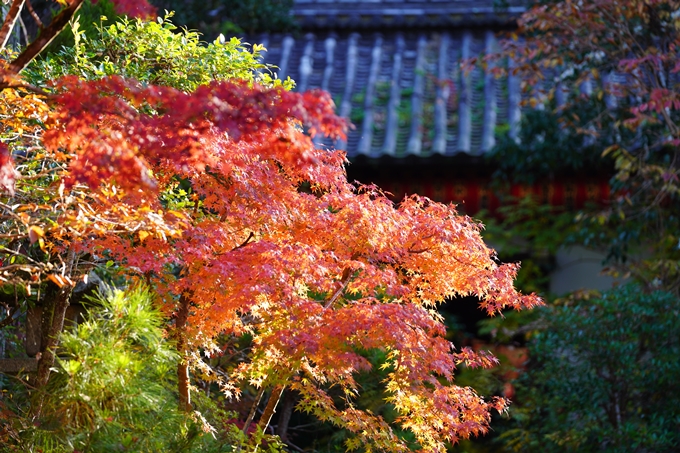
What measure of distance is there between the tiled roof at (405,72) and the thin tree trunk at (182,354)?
14.5 feet

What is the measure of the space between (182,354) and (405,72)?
22.2 ft

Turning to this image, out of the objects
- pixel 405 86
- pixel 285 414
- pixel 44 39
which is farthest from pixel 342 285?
pixel 405 86

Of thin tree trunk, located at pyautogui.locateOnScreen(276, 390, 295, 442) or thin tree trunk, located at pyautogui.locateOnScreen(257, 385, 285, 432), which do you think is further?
thin tree trunk, located at pyautogui.locateOnScreen(276, 390, 295, 442)

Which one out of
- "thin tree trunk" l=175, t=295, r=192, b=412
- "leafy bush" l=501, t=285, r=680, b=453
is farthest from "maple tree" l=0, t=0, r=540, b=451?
"leafy bush" l=501, t=285, r=680, b=453

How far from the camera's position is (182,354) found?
14.5 ft

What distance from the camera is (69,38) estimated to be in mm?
6254

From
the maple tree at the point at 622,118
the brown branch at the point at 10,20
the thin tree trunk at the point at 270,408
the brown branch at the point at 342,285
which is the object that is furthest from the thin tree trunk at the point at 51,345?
the maple tree at the point at 622,118

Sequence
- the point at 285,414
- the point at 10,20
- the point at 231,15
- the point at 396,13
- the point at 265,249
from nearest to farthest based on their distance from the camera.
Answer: the point at 10,20 → the point at 265,249 → the point at 285,414 → the point at 231,15 → the point at 396,13

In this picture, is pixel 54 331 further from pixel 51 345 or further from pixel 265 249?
pixel 265 249

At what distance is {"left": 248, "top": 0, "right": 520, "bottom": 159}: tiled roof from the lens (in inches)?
358

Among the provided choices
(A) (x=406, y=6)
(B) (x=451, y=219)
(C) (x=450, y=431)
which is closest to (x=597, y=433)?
(C) (x=450, y=431)

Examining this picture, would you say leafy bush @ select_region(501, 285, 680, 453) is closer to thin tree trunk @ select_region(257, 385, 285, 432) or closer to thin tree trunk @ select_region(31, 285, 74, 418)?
thin tree trunk @ select_region(257, 385, 285, 432)

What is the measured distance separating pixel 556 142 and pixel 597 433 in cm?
298

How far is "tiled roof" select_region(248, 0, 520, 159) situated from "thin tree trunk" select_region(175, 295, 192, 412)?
4.43 metres
